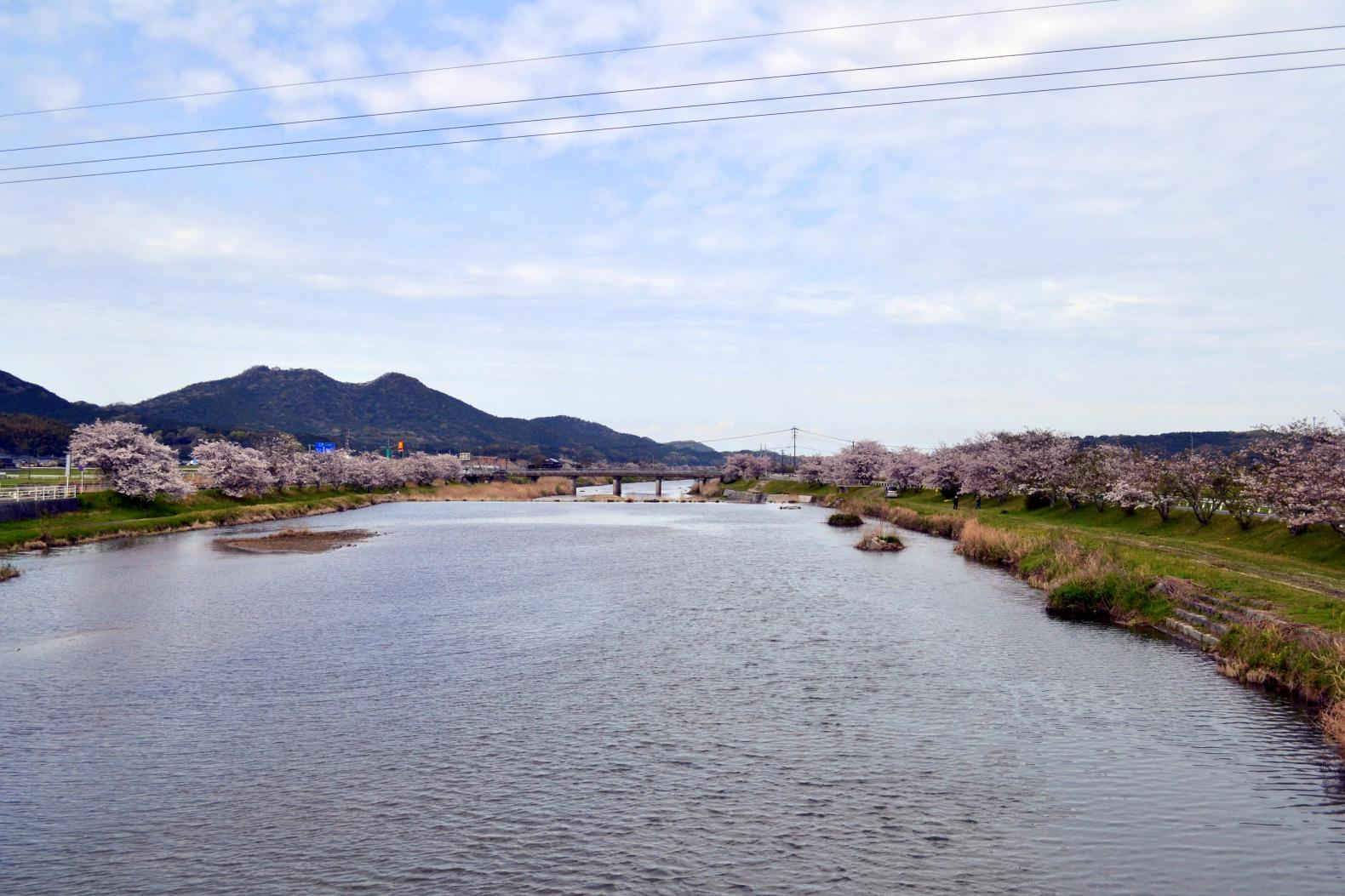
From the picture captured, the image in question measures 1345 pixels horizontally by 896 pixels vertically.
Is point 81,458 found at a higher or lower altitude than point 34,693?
higher

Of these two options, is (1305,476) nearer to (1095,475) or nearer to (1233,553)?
(1233,553)

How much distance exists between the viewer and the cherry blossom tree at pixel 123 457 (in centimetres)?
8938

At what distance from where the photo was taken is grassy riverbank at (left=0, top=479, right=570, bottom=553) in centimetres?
7062

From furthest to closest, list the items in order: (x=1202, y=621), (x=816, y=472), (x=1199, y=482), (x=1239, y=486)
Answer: (x=816, y=472) → (x=1199, y=482) → (x=1239, y=486) → (x=1202, y=621)

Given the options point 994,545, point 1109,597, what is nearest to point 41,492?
point 994,545

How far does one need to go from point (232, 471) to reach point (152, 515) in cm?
2473

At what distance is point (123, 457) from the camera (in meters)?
90.2

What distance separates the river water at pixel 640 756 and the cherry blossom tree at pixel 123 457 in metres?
55.5

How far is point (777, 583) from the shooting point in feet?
168

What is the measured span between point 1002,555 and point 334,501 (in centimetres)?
10520

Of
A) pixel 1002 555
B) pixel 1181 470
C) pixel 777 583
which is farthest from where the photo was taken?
pixel 1181 470

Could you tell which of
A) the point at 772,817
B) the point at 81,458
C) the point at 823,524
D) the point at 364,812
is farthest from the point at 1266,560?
the point at 81,458

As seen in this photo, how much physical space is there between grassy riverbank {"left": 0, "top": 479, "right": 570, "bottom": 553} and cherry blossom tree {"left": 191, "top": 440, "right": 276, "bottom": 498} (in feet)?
4.04

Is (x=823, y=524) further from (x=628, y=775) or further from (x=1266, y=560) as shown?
(x=628, y=775)
